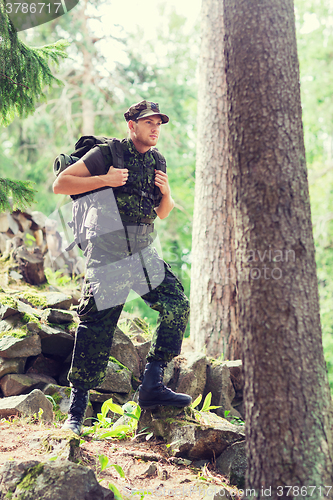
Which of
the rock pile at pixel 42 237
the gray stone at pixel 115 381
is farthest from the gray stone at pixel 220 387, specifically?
the rock pile at pixel 42 237

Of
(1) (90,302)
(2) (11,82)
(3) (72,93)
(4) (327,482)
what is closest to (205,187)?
(2) (11,82)

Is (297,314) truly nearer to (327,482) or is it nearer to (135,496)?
(327,482)

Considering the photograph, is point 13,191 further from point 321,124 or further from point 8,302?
point 321,124

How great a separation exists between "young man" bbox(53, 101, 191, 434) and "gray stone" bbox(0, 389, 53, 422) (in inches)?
21.2

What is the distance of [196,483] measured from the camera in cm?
287

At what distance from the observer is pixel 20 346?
413 cm

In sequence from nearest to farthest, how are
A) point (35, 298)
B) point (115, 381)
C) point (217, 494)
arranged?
1. point (217, 494)
2. point (115, 381)
3. point (35, 298)

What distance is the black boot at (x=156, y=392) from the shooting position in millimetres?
3311

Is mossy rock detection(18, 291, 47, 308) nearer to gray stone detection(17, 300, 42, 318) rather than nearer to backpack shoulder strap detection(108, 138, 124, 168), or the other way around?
gray stone detection(17, 300, 42, 318)

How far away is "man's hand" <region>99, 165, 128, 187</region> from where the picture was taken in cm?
319

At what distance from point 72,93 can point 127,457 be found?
42.2 feet

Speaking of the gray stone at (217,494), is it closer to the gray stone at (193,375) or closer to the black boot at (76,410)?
the black boot at (76,410)

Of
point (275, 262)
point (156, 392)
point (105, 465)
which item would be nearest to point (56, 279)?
point (156, 392)

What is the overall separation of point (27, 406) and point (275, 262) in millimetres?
2596
